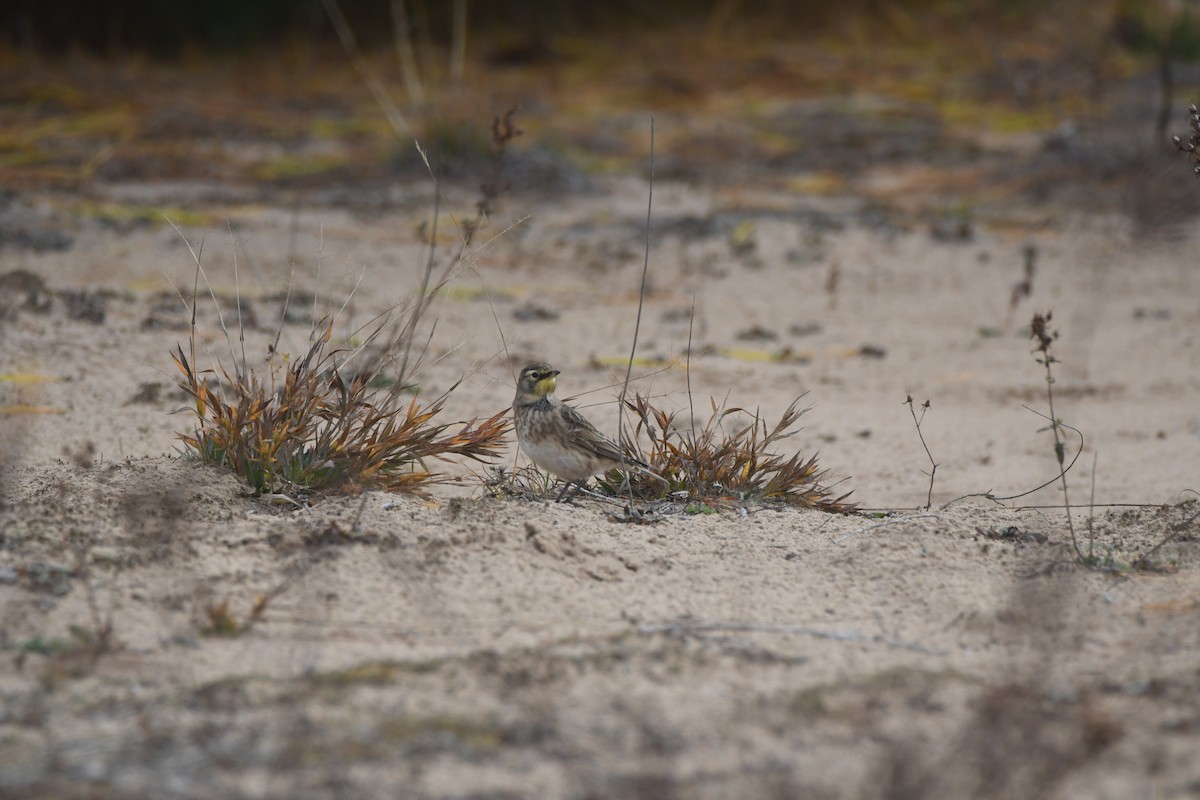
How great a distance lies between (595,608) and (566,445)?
100 cm

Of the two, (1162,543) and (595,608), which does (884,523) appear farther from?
(595,608)

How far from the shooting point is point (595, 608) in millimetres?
4086

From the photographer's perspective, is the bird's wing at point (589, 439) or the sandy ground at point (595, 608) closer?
the sandy ground at point (595, 608)

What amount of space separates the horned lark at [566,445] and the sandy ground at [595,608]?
22 cm

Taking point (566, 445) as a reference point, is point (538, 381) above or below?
above

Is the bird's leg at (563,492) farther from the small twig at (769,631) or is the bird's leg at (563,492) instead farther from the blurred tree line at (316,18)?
the blurred tree line at (316,18)

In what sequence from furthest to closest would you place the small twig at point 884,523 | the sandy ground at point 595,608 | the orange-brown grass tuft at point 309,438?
the orange-brown grass tuft at point 309,438 → the small twig at point 884,523 → the sandy ground at point 595,608

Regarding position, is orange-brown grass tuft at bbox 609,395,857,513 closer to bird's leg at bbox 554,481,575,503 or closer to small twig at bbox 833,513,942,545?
bird's leg at bbox 554,481,575,503

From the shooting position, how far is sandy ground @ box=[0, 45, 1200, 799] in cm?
314

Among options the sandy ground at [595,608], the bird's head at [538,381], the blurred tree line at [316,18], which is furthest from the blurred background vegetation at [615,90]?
the bird's head at [538,381]

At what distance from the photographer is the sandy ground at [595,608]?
10.3 feet

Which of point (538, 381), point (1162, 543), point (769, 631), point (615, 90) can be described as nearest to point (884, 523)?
point (1162, 543)

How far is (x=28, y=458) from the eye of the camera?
5379 mm

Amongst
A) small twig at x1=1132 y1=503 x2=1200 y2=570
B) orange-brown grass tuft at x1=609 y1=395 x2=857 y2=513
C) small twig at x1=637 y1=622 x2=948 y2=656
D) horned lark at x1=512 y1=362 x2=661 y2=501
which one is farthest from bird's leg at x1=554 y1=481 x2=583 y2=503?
small twig at x1=1132 y1=503 x2=1200 y2=570
